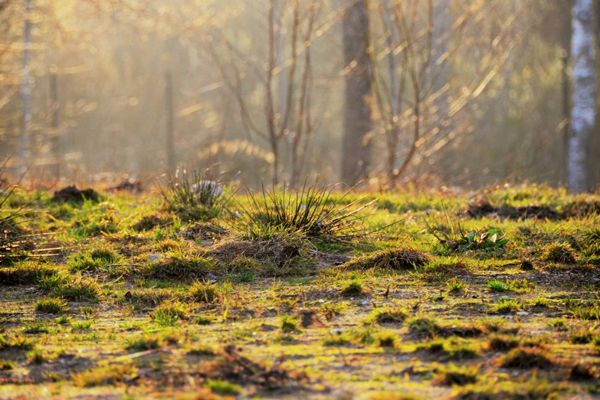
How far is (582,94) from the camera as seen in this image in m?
15.9

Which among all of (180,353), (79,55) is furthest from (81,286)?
(79,55)

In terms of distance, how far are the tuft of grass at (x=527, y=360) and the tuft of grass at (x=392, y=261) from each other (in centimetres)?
203

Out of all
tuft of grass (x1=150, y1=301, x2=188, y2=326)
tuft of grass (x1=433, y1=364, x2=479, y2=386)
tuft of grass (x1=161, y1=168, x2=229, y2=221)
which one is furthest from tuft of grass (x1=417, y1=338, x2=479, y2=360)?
tuft of grass (x1=161, y1=168, x2=229, y2=221)

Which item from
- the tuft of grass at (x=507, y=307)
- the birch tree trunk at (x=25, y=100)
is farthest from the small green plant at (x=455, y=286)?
the birch tree trunk at (x=25, y=100)

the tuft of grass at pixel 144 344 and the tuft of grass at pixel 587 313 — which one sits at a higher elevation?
the tuft of grass at pixel 144 344

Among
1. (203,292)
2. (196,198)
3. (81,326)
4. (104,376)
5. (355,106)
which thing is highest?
(355,106)

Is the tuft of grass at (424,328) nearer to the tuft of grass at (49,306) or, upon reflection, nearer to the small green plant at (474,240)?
the small green plant at (474,240)

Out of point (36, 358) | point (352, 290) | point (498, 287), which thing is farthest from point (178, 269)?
point (498, 287)

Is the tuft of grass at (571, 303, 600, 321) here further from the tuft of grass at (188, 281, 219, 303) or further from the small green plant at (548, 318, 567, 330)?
the tuft of grass at (188, 281, 219, 303)

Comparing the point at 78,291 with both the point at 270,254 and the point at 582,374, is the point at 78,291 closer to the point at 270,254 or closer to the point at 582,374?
the point at 270,254

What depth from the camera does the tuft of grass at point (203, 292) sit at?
16.7ft

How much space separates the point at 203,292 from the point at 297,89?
996 inches

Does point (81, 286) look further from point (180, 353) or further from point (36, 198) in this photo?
point (36, 198)

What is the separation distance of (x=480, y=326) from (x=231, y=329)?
56.9 inches
